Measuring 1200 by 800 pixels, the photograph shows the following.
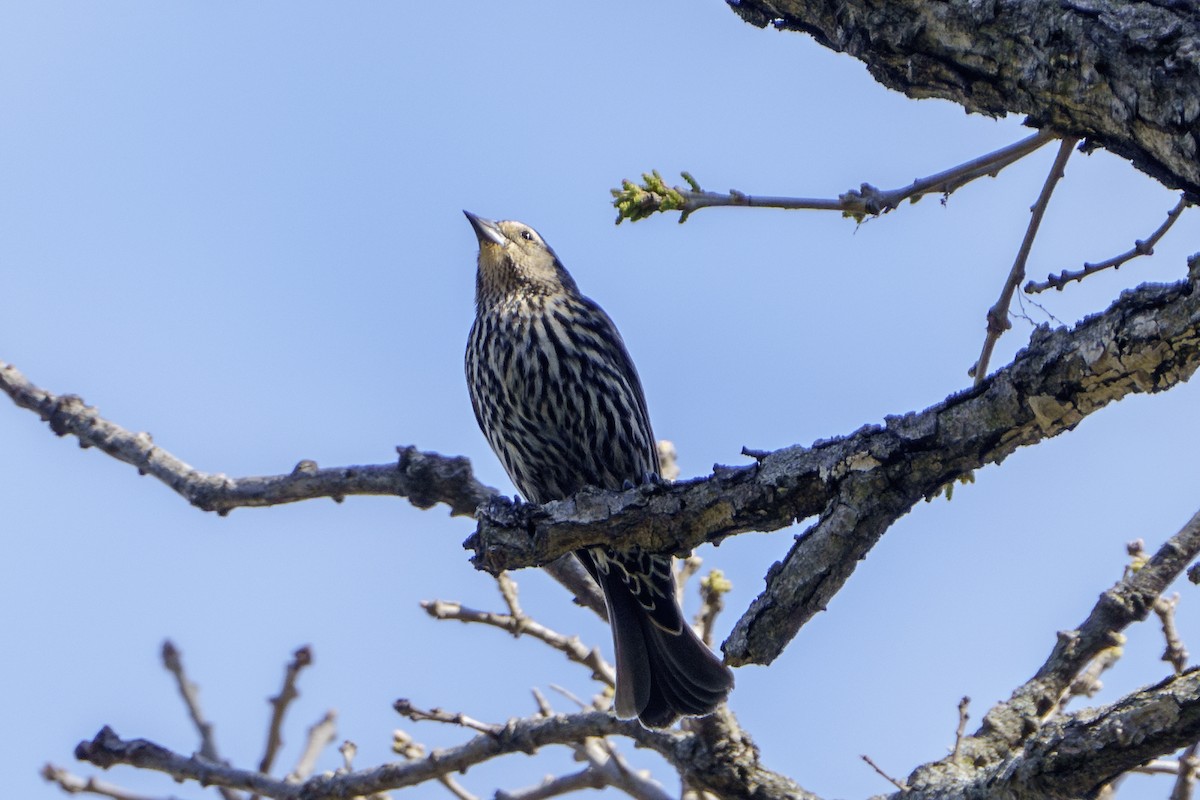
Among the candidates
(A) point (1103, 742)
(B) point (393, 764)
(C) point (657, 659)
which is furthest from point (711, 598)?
(A) point (1103, 742)

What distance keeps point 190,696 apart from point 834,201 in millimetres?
2980

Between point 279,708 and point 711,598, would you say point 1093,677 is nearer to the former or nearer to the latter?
point 711,598

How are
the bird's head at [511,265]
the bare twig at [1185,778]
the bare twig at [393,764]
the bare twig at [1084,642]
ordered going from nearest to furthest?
the bare twig at [1185,778], the bare twig at [1084,642], the bare twig at [393,764], the bird's head at [511,265]

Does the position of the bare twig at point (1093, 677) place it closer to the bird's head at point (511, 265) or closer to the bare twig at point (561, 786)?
the bare twig at point (561, 786)

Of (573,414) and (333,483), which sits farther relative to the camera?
(573,414)

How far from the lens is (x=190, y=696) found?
4.50 meters

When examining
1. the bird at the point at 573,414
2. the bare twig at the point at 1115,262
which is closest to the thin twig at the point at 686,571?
the bird at the point at 573,414

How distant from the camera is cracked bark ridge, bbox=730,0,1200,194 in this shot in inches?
96.0

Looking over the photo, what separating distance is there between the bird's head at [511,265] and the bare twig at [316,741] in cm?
212

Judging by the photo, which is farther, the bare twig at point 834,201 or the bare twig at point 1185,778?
the bare twig at point 1185,778

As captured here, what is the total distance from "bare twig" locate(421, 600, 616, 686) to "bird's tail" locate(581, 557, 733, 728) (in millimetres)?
92

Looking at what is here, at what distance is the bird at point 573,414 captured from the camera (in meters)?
5.26

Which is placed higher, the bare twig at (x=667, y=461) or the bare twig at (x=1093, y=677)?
the bare twig at (x=667, y=461)

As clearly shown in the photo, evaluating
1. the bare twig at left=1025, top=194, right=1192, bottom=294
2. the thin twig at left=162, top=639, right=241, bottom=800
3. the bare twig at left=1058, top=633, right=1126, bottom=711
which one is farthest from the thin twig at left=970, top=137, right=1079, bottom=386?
the thin twig at left=162, top=639, right=241, bottom=800
